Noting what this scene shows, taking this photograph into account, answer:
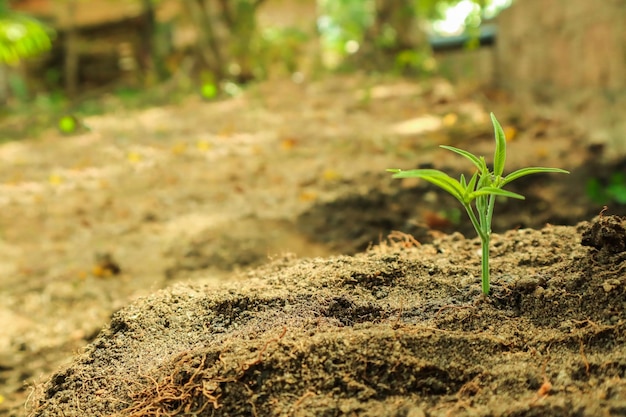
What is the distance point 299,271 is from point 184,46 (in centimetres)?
776

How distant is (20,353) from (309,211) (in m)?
1.49

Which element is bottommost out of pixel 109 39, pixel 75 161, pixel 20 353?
pixel 20 353

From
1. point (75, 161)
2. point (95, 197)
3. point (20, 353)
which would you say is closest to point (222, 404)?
point (20, 353)

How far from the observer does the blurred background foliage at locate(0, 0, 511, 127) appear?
620cm

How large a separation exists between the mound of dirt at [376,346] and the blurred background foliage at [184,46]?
9.86 feet

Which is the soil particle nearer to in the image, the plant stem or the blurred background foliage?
the plant stem

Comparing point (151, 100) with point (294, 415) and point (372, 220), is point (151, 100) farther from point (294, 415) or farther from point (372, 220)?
point (294, 415)

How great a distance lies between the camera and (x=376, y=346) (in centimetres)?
106

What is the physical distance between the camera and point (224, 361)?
3.49 feet

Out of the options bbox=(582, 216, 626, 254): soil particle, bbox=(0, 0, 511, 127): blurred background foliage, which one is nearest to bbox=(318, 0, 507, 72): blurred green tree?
bbox=(0, 0, 511, 127): blurred background foliage

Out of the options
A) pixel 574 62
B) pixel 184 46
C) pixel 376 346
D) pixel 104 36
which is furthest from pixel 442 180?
pixel 104 36

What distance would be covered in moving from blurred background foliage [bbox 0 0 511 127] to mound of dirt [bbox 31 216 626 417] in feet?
9.86

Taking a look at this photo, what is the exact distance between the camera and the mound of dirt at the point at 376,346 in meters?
0.97

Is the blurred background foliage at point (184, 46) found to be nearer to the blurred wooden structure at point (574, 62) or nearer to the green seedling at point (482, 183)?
the blurred wooden structure at point (574, 62)
